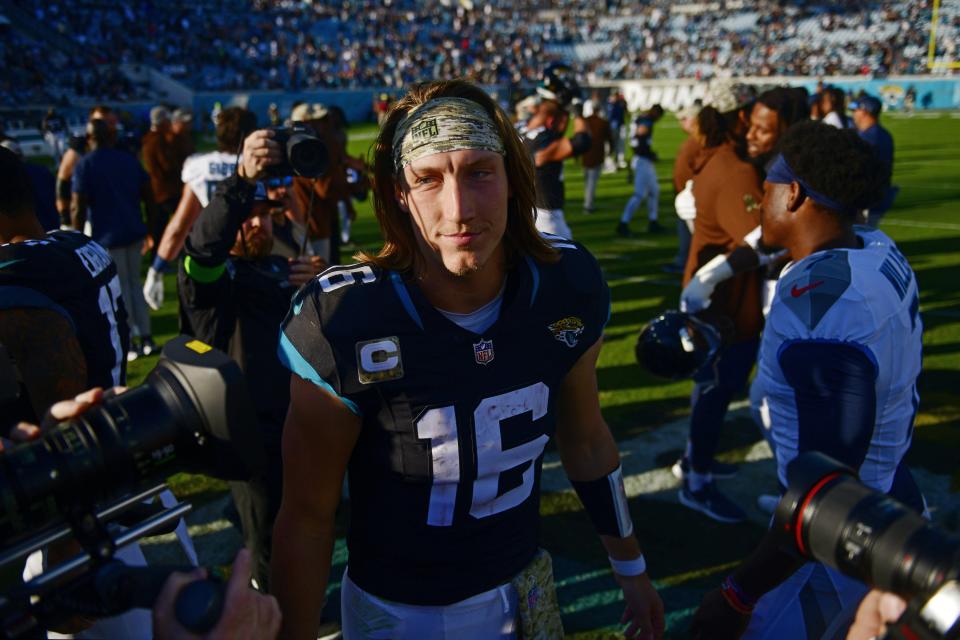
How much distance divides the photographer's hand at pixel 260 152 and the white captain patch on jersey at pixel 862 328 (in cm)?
184

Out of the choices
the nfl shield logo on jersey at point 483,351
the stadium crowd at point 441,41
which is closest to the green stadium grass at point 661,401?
the nfl shield logo on jersey at point 483,351

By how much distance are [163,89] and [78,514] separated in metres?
37.1

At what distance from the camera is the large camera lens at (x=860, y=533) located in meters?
1.11

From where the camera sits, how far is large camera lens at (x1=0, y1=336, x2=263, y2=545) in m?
1.15

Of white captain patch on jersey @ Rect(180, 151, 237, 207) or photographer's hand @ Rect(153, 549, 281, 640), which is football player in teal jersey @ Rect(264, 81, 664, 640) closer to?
photographer's hand @ Rect(153, 549, 281, 640)

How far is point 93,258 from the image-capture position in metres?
2.45

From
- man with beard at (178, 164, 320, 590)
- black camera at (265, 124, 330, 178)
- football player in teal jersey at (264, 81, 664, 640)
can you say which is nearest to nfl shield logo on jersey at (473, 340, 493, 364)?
football player in teal jersey at (264, 81, 664, 640)

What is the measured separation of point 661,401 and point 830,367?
367cm

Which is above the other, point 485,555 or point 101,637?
point 485,555

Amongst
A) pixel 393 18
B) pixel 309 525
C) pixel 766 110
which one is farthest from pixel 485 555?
pixel 393 18

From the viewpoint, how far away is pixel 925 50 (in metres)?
38.0

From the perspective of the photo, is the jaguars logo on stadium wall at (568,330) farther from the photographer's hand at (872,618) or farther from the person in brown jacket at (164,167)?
the person in brown jacket at (164,167)

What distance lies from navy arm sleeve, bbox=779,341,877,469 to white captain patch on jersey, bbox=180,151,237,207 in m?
3.87

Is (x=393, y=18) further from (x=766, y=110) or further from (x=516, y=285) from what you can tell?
(x=516, y=285)
